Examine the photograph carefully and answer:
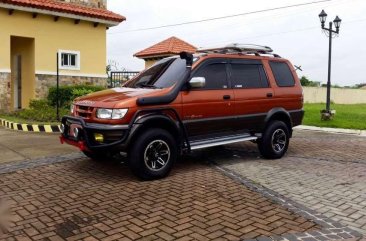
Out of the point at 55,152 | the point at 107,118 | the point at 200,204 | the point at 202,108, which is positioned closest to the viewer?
the point at 200,204

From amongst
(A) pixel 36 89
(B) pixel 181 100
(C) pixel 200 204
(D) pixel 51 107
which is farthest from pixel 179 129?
(A) pixel 36 89

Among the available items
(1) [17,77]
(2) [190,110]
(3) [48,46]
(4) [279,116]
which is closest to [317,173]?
(4) [279,116]

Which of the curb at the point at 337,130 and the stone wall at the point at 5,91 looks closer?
the curb at the point at 337,130

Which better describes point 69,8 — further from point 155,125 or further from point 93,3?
point 155,125

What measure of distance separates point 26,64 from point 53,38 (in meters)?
1.65

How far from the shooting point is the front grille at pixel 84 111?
611cm

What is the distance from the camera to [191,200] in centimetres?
518

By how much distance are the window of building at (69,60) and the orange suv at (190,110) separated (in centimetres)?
1015

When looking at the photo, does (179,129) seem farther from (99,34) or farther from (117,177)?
(99,34)

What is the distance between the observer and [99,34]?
17.8 meters

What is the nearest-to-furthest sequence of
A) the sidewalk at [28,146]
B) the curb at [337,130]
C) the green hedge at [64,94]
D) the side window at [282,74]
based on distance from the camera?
1. the sidewalk at [28,146]
2. the side window at [282,74]
3. the curb at [337,130]
4. the green hedge at [64,94]

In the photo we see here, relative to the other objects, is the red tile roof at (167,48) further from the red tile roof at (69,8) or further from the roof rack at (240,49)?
the roof rack at (240,49)

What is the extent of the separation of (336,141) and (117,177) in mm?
7362

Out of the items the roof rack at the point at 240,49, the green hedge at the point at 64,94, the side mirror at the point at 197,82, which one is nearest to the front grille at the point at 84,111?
the side mirror at the point at 197,82
